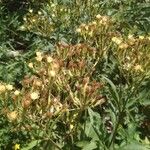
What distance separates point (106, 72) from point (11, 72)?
1516 mm

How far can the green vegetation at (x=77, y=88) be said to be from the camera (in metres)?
3.37

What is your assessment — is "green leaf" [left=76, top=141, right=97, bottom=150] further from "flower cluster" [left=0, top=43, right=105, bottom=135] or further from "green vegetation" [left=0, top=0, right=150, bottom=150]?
"flower cluster" [left=0, top=43, right=105, bottom=135]

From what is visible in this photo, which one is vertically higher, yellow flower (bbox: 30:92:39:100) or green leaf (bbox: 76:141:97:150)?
yellow flower (bbox: 30:92:39:100)

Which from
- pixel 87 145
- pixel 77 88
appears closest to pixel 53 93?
pixel 77 88

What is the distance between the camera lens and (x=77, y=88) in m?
3.41

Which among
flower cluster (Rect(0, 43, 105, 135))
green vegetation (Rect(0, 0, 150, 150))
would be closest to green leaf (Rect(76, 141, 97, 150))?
green vegetation (Rect(0, 0, 150, 150))

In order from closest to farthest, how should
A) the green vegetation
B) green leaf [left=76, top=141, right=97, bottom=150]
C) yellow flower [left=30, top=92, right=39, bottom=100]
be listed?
yellow flower [left=30, top=92, right=39, bottom=100], the green vegetation, green leaf [left=76, top=141, right=97, bottom=150]

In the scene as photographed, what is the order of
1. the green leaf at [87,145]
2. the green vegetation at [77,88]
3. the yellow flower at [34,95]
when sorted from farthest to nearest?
the green leaf at [87,145]
the green vegetation at [77,88]
the yellow flower at [34,95]

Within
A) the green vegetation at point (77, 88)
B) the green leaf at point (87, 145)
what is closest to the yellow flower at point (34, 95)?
the green vegetation at point (77, 88)

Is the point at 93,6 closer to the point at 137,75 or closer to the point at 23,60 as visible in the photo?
the point at 23,60

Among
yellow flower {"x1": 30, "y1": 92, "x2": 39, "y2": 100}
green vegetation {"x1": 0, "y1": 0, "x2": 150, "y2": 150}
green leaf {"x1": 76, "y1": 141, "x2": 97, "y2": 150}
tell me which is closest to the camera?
yellow flower {"x1": 30, "y1": 92, "x2": 39, "y2": 100}

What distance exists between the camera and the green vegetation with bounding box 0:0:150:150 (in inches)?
133

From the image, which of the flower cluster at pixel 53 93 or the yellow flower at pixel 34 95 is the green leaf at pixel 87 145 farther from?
the yellow flower at pixel 34 95

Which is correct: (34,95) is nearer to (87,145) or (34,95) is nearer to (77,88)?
(77,88)
